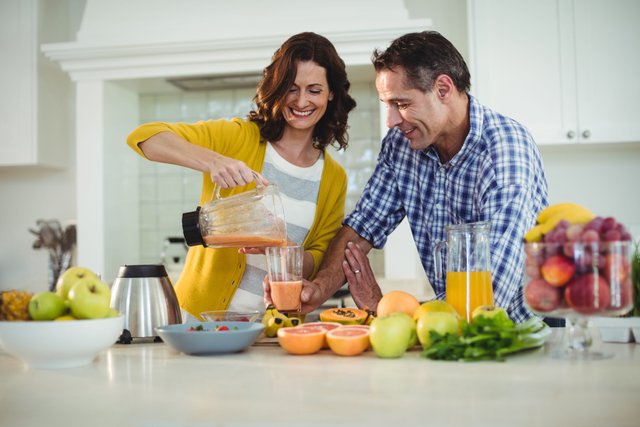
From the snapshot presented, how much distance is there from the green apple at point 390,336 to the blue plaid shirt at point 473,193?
395 mm

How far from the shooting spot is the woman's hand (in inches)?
66.1

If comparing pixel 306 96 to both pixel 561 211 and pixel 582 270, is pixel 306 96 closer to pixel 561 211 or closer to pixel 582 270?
pixel 561 211

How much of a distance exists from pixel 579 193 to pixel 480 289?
2.54 metres

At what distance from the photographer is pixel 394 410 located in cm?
84

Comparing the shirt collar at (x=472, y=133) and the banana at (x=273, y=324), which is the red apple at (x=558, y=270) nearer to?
the banana at (x=273, y=324)

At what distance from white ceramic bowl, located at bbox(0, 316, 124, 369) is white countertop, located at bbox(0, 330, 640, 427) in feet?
0.09

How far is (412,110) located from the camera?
5.92ft

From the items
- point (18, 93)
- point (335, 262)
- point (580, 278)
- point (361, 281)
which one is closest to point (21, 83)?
point (18, 93)

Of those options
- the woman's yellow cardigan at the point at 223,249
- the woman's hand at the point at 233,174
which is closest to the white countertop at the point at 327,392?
the woman's hand at the point at 233,174

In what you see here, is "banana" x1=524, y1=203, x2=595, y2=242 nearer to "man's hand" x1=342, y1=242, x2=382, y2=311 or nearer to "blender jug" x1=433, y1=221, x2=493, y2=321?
"blender jug" x1=433, y1=221, x2=493, y2=321

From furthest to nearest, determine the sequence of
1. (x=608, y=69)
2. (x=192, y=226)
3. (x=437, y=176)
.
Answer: (x=608, y=69)
(x=437, y=176)
(x=192, y=226)

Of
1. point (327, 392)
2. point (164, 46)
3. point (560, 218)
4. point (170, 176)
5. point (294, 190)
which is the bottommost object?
point (327, 392)

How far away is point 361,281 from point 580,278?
93 centimetres

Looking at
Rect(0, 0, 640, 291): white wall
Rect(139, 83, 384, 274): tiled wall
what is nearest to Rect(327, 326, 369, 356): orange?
Rect(0, 0, 640, 291): white wall
